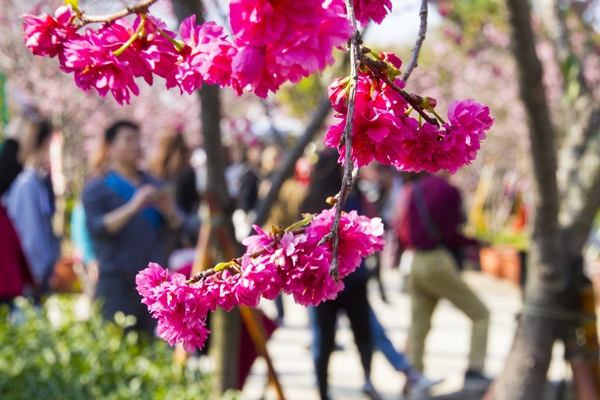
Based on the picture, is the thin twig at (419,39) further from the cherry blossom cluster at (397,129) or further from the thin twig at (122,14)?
the thin twig at (122,14)

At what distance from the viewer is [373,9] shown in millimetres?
947

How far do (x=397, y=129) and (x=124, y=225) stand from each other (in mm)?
2872

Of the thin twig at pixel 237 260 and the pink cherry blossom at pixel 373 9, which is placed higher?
the pink cherry blossom at pixel 373 9

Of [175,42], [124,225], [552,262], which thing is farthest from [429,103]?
[124,225]

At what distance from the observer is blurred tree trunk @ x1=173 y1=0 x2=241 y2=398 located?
7.66 ft

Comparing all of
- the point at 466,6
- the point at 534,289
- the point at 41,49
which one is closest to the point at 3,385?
the point at 41,49

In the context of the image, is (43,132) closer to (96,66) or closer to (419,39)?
(96,66)

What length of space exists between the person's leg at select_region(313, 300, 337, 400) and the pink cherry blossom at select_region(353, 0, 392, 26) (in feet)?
9.79

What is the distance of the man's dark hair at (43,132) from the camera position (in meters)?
4.04

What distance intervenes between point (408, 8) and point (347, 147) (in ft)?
9.02

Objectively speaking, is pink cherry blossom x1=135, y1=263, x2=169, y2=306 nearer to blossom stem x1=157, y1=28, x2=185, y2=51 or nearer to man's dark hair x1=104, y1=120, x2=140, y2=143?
blossom stem x1=157, y1=28, x2=185, y2=51

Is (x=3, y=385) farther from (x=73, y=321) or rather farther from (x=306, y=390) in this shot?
(x=306, y=390)

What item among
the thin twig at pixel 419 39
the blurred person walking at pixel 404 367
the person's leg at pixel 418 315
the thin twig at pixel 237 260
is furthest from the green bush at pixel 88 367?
the person's leg at pixel 418 315

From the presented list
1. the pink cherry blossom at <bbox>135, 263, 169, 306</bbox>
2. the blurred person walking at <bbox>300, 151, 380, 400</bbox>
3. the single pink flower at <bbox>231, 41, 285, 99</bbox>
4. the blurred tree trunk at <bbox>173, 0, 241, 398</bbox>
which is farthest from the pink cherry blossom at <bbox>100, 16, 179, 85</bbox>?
the blurred person walking at <bbox>300, 151, 380, 400</bbox>
